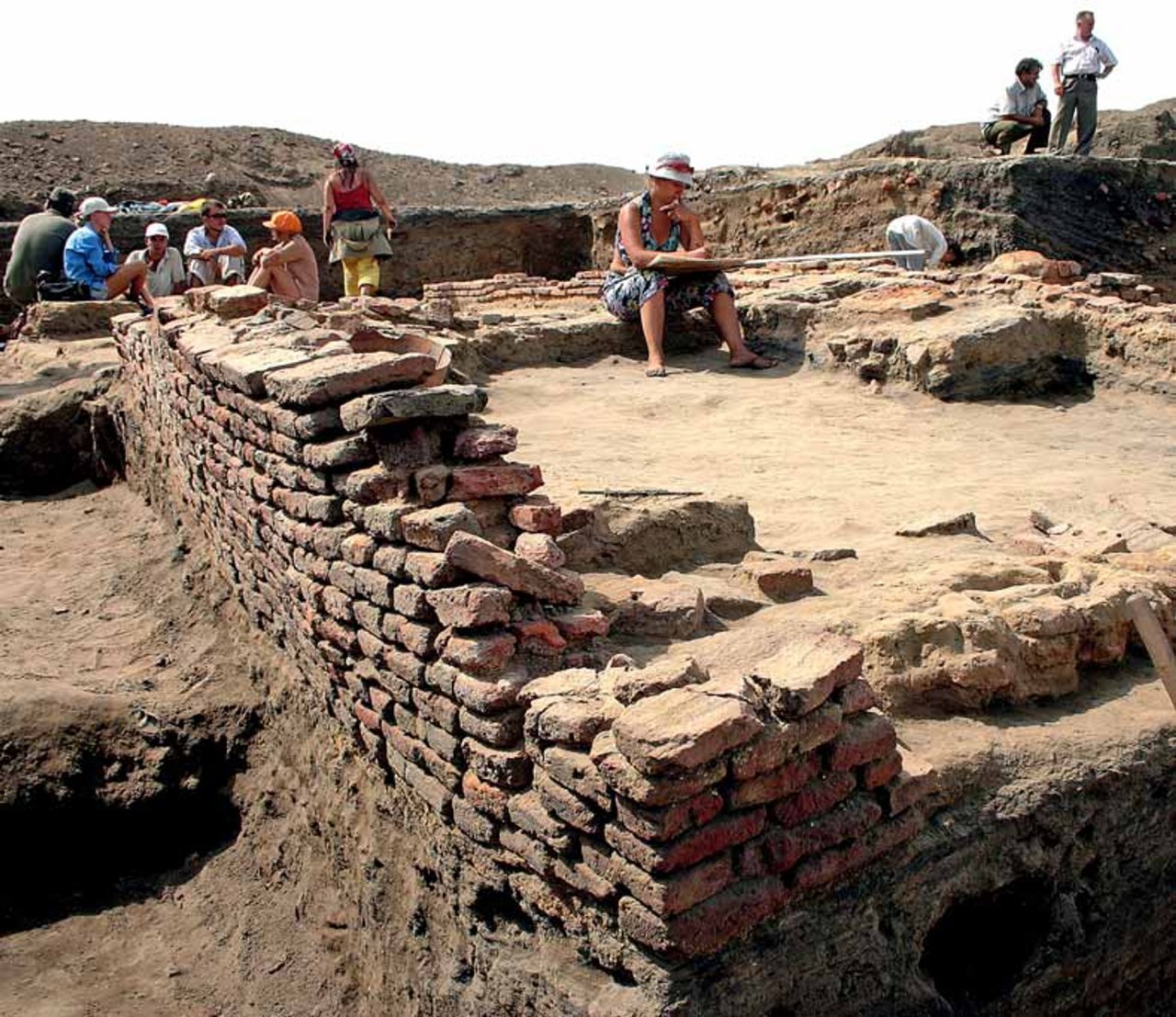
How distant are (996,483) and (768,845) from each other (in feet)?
9.05

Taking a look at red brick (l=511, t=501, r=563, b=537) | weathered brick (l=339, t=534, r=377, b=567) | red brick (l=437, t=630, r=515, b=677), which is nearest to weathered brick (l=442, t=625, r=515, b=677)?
red brick (l=437, t=630, r=515, b=677)

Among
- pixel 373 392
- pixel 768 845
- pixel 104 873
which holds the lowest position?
pixel 104 873

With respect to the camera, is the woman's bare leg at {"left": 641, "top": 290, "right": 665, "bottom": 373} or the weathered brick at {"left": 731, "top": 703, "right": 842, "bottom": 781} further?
the woman's bare leg at {"left": 641, "top": 290, "right": 665, "bottom": 373}

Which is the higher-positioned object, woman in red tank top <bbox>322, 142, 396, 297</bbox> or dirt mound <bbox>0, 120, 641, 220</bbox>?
dirt mound <bbox>0, 120, 641, 220</bbox>

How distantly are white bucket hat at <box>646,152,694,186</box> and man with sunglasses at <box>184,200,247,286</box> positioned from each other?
4055 mm

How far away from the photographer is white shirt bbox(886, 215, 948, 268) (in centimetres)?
876

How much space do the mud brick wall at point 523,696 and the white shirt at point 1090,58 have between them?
902 centimetres

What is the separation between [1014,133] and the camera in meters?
10.7

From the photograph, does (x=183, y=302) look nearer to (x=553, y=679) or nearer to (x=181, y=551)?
(x=181, y=551)

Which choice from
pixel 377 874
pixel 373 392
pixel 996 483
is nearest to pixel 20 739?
pixel 377 874

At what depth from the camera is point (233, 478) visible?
426 centimetres

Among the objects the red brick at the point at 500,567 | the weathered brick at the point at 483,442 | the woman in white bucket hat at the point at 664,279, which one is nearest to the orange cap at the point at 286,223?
the woman in white bucket hat at the point at 664,279

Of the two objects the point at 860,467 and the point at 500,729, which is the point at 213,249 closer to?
the point at 860,467

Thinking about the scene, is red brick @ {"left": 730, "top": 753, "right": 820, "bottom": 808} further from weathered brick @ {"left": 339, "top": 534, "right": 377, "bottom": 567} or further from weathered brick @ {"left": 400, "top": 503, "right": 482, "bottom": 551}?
weathered brick @ {"left": 339, "top": 534, "right": 377, "bottom": 567}
